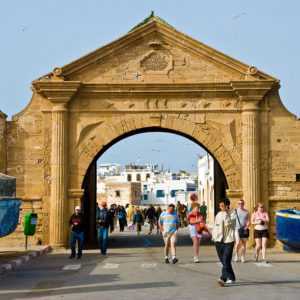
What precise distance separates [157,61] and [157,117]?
1923mm

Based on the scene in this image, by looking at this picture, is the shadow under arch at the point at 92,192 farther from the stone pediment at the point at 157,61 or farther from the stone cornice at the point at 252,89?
the stone cornice at the point at 252,89

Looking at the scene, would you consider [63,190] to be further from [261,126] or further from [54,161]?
[261,126]

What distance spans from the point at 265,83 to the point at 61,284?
43.0 ft

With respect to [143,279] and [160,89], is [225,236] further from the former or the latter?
[160,89]

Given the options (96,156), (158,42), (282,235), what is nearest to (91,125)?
(96,156)

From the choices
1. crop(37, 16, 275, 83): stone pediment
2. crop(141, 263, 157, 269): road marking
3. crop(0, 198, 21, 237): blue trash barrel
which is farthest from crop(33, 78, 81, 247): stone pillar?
crop(141, 263, 157, 269): road marking

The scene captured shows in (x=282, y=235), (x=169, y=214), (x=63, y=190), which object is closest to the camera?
(x=169, y=214)

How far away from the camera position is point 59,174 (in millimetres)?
25734

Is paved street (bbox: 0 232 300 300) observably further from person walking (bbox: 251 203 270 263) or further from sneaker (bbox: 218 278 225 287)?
person walking (bbox: 251 203 270 263)

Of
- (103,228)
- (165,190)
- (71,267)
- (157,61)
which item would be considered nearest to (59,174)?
(103,228)

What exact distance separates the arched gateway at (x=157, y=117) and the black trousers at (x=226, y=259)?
10800mm

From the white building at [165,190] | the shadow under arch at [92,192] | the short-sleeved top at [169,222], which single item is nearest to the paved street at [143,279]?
the short-sleeved top at [169,222]

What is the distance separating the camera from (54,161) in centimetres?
2583

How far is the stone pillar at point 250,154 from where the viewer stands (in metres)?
25.7
